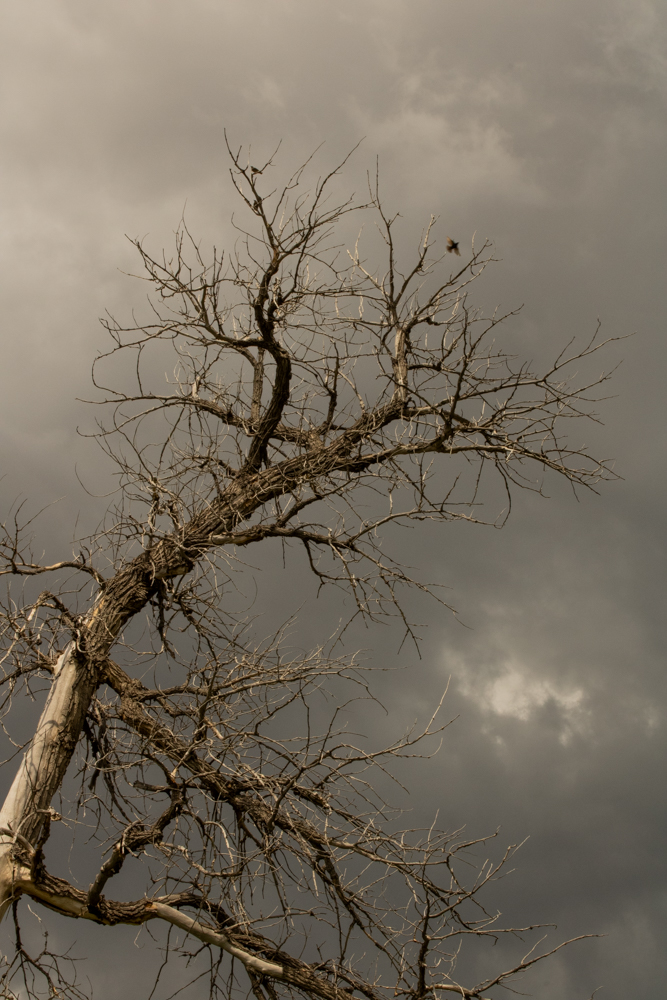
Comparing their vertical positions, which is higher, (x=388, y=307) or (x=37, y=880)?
(x=388, y=307)

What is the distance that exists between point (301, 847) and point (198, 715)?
3.39ft

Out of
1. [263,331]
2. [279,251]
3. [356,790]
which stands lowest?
[356,790]

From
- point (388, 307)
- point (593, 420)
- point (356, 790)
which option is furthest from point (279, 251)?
point (356, 790)

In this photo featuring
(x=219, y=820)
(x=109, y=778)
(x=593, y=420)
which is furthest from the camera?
(x=593, y=420)

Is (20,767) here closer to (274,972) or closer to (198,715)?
(198,715)

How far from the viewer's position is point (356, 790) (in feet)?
15.7

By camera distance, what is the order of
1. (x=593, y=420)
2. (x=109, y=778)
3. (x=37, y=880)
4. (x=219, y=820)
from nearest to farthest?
(x=37, y=880) < (x=219, y=820) < (x=109, y=778) < (x=593, y=420)

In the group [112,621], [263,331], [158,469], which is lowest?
[112,621]

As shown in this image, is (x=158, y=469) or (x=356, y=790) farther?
(x=158, y=469)

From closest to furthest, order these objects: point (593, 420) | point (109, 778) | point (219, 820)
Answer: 1. point (219, 820)
2. point (109, 778)
3. point (593, 420)

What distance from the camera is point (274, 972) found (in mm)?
4582

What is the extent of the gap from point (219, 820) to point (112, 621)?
143 cm

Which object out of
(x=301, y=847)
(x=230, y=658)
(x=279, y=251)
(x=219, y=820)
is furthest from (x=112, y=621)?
(x=279, y=251)

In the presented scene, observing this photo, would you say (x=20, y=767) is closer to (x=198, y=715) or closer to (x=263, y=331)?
(x=198, y=715)
